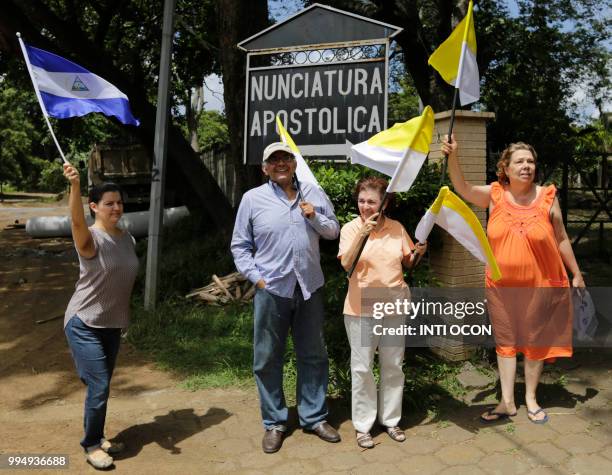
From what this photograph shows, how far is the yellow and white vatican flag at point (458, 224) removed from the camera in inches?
138

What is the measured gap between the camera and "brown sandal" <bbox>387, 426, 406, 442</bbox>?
3.68 metres

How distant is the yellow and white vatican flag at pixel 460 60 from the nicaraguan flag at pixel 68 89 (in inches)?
88.6

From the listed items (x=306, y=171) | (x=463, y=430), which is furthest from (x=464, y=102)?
(x=463, y=430)

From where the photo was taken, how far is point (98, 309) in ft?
11.2

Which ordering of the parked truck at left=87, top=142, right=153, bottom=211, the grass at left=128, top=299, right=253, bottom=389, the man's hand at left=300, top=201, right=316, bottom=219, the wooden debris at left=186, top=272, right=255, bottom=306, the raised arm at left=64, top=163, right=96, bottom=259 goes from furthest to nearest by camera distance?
the parked truck at left=87, top=142, right=153, bottom=211 → the wooden debris at left=186, top=272, right=255, bottom=306 → the grass at left=128, top=299, right=253, bottom=389 → the man's hand at left=300, top=201, right=316, bottom=219 → the raised arm at left=64, top=163, right=96, bottom=259

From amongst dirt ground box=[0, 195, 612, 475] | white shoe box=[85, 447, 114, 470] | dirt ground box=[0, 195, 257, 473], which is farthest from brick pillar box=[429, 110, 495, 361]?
white shoe box=[85, 447, 114, 470]

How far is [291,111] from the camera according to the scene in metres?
5.15

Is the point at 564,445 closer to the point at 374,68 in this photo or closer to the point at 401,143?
the point at 401,143

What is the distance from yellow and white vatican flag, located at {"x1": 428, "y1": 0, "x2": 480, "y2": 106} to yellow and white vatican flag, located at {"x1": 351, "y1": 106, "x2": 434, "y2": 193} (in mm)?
406

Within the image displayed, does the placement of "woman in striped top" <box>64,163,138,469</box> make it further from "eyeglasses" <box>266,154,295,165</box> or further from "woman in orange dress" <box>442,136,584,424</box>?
"woman in orange dress" <box>442,136,584,424</box>

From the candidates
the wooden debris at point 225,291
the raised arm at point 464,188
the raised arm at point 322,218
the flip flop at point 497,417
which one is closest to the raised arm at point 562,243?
the raised arm at point 464,188

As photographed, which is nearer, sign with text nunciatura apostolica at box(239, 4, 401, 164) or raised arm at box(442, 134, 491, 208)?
raised arm at box(442, 134, 491, 208)

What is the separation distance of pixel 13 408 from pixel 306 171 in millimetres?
2863

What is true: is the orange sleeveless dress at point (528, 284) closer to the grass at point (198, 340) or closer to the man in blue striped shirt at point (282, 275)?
the man in blue striped shirt at point (282, 275)
